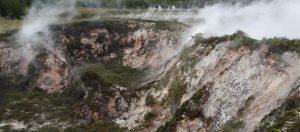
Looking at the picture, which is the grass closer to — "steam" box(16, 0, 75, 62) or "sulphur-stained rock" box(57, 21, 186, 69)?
"sulphur-stained rock" box(57, 21, 186, 69)

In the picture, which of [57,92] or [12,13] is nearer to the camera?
[57,92]

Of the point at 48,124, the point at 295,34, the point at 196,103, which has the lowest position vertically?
the point at 48,124

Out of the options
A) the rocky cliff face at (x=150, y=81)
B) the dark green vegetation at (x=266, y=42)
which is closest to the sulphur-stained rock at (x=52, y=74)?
the rocky cliff face at (x=150, y=81)

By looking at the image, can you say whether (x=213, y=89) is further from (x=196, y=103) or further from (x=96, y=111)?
(x=96, y=111)

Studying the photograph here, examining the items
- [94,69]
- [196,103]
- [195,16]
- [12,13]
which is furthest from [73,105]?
[12,13]

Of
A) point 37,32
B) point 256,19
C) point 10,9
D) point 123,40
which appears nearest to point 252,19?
point 256,19

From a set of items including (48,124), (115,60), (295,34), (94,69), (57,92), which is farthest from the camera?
(115,60)

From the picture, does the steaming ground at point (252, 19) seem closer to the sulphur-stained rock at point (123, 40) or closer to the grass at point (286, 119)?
the sulphur-stained rock at point (123, 40)
